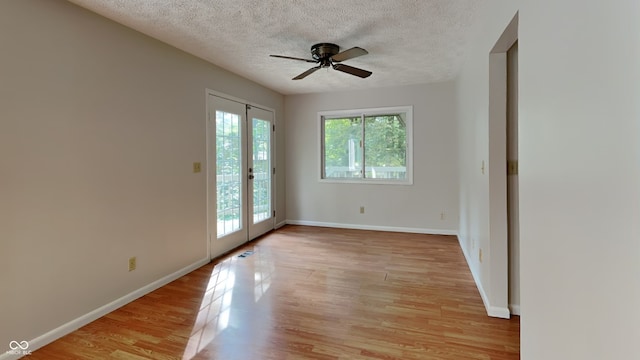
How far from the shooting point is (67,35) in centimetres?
215

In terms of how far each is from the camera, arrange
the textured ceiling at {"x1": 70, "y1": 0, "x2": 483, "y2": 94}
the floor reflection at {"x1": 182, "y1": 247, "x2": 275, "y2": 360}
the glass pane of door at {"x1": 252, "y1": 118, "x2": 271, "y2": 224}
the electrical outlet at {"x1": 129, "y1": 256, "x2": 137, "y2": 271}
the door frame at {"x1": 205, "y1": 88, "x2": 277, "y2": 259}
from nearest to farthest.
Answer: the floor reflection at {"x1": 182, "y1": 247, "x2": 275, "y2": 360}, the textured ceiling at {"x1": 70, "y1": 0, "x2": 483, "y2": 94}, the electrical outlet at {"x1": 129, "y1": 256, "x2": 137, "y2": 271}, the door frame at {"x1": 205, "y1": 88, "x2": 277, "y2": 259}, the glass pane of door at {"x1": 252, "y1": 118, "x2": 271, "y2": 224}

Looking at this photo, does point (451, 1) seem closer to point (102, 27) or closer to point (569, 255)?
point (569, 255)

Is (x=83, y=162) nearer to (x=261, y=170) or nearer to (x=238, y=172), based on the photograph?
(x=238, y=172)

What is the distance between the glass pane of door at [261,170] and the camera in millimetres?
4543

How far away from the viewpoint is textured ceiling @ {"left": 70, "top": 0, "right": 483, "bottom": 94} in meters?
2.24

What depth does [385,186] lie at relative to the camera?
496cm

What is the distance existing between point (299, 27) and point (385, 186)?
9.91 ft

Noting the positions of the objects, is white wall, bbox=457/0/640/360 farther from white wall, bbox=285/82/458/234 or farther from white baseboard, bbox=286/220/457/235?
white baseboard, bbox=286/220/457/235

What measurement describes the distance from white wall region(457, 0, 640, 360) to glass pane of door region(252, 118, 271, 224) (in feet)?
11.7

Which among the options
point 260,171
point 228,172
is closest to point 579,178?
point 228,172

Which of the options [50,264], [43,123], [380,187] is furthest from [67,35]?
[380,187]

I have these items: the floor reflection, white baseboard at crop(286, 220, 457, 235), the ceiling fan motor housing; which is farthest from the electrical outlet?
white baseboard at crop(286, 220, 457, 235)

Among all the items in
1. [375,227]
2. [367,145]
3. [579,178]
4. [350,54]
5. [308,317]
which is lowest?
[308,317]

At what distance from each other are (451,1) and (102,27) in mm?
2663
